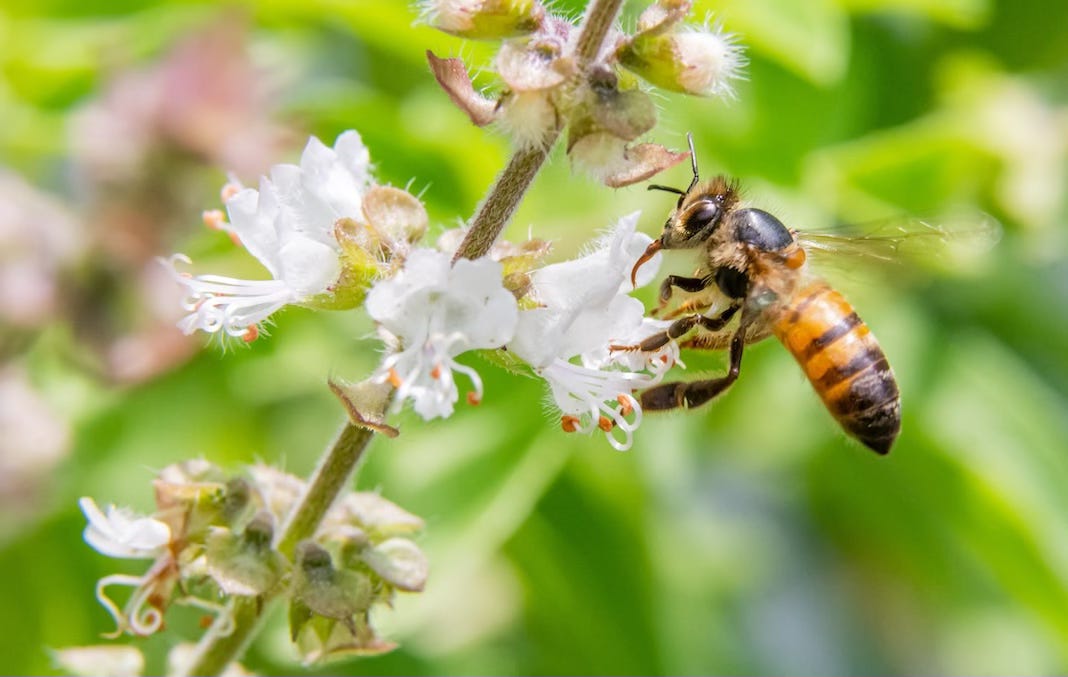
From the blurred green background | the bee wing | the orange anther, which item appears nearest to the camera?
the orange anther

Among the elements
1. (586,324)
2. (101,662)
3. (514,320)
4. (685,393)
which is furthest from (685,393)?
(101,662)

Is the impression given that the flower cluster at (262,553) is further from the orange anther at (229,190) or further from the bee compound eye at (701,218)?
the bee compound eye at (701,218)

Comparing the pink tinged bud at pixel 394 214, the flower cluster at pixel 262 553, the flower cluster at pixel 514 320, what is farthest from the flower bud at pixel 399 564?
the pink tinged bud at pixel 394 214

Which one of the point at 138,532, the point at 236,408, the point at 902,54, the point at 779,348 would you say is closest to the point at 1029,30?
the point at 902,54

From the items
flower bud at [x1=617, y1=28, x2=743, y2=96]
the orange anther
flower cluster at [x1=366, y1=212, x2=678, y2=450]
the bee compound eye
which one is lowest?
the bee compound eye

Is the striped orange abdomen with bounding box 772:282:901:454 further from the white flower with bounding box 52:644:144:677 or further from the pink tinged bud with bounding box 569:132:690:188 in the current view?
the white flower with bounding box 52:644:144:677

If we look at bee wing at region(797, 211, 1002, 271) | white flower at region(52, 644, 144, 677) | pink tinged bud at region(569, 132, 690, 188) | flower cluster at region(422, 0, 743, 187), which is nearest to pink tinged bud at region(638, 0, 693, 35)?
flower cluster at region(422, 0, 743, 187)
